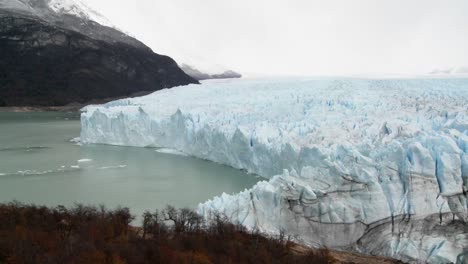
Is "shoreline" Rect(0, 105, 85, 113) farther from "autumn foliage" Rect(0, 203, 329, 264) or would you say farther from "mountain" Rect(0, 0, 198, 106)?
"autumn foliage" Rect(0, 203, 329, 264)

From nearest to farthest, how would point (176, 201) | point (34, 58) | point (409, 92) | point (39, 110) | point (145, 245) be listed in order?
1. point (145, 245)
2. point (176, 201)
3. point (409, 92)
4. point (39, 110)
5. point (34, 58)

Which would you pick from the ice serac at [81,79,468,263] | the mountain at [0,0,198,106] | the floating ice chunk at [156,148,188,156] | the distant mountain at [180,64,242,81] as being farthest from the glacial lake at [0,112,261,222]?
the distant mountain at [180,64,242,81]

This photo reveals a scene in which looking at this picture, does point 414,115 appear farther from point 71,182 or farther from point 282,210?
point 71,182

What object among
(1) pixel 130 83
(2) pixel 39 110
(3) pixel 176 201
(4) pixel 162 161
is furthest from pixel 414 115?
(1) pixel 130 83

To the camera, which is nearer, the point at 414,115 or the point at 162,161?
the point at 414,115

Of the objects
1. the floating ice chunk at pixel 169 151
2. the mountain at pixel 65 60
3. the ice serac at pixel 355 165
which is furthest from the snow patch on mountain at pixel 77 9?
the ice serac at pixel 355 165

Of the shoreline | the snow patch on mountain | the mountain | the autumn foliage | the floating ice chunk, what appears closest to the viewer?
the autumn foliage
